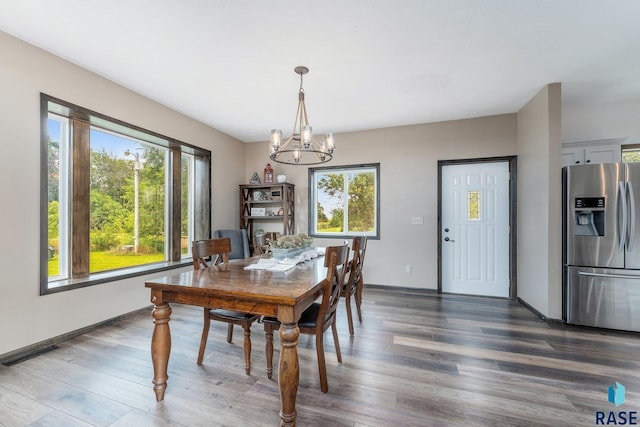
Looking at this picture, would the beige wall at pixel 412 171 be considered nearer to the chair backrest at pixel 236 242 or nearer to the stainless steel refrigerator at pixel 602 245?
the stainless steel refrigerator at pixel 602 245

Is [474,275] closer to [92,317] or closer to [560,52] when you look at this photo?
[560,52]

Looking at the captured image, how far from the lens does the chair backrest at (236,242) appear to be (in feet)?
13.4

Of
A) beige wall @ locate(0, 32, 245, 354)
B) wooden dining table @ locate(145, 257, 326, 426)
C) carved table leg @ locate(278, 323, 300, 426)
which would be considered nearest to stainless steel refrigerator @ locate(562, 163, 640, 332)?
wooden dining table @ locate(145, 257, 326, 426)

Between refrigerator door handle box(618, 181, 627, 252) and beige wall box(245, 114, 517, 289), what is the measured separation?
1.26 meters

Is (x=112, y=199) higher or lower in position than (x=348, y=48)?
lower

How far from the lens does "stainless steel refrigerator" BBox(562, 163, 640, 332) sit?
270cm

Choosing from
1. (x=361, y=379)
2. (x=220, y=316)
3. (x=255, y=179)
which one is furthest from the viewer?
(x=255, y=179)

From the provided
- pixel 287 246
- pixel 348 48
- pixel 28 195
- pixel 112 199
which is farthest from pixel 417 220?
pixel 28 195

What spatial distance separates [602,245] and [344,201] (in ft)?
10.3

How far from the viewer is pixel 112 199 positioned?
10.3 feet

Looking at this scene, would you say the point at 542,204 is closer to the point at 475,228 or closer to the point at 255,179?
the point at 475,228

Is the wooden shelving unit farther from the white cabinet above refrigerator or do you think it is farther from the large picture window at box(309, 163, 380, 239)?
the white cabinet above refrigerator

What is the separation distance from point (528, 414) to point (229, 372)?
6.31 feet

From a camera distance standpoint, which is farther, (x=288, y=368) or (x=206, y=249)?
(x=206, y=249)
